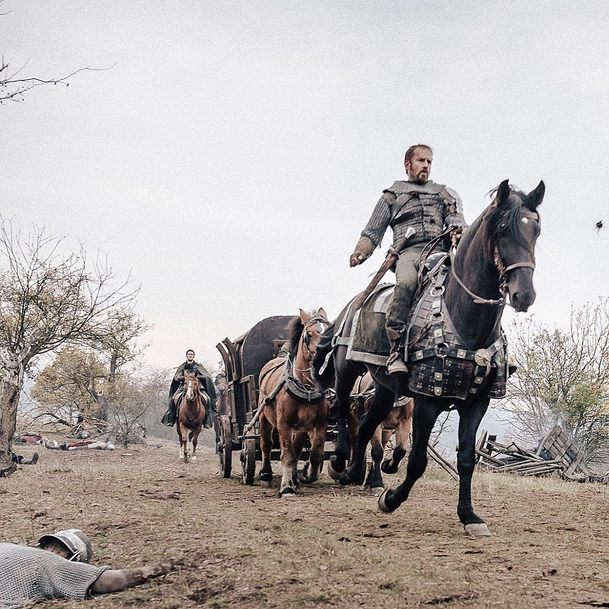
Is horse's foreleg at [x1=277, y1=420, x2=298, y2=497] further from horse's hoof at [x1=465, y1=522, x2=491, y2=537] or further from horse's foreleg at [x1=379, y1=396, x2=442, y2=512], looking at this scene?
horse's hoof at [x1=465, y1=522, x2=491, y2=537]

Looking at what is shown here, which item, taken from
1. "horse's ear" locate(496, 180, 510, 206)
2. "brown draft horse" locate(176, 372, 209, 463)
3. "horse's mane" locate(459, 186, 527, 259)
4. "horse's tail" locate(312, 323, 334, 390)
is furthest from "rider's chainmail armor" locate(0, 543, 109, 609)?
"brown draft horse" locate(176, 372, 209, 463)

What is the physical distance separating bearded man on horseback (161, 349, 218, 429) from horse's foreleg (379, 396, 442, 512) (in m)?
12.3

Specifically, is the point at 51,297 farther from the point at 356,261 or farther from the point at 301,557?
the point at 301,557

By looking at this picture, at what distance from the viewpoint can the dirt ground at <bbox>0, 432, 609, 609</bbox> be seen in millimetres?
3639

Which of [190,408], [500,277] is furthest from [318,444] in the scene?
[190,408]

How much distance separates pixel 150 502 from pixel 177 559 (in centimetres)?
327

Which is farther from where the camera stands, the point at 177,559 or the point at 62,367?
the point at 62,367

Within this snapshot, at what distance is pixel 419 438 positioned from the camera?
18.4 ft

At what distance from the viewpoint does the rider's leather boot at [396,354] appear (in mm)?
5660

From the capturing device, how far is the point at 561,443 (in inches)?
830

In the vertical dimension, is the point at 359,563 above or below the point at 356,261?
below

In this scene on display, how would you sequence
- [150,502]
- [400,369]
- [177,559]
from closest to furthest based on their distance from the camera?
[177,559] → [400,369] → [150,502]

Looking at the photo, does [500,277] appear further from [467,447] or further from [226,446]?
[226,446]

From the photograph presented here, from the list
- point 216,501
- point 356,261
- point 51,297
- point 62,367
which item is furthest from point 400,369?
point 62,367
